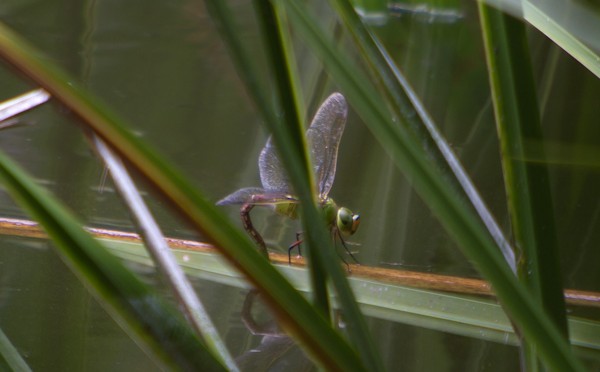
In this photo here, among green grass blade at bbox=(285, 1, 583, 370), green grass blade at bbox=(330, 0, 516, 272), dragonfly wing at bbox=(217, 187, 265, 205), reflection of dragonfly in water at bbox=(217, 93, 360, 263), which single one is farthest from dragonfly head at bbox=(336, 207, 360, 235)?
green grass blade at bbox=(285, 1, 583, 370)

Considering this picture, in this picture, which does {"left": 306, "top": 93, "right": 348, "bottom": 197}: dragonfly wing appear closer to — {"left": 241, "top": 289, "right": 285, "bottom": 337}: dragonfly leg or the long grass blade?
{"left": 241, "top": 289, "right": 285, "bottom": 337}: dragonfly leg

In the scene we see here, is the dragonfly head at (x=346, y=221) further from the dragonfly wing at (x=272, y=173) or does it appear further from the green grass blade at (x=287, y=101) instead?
the green grass blade at (x=287, y=101)

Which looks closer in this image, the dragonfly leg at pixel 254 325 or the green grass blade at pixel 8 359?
the green grass blade at pixel 8 359

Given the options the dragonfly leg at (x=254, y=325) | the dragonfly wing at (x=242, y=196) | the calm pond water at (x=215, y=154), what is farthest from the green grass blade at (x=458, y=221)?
the dragonfly wing at (x=242, y=196)

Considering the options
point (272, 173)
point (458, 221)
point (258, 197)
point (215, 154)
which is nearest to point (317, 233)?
point (458, 221)

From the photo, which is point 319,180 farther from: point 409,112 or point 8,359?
point 8,359

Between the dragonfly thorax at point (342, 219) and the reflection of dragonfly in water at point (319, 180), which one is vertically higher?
the reflection of dragonfly in water at point (319, 180)
